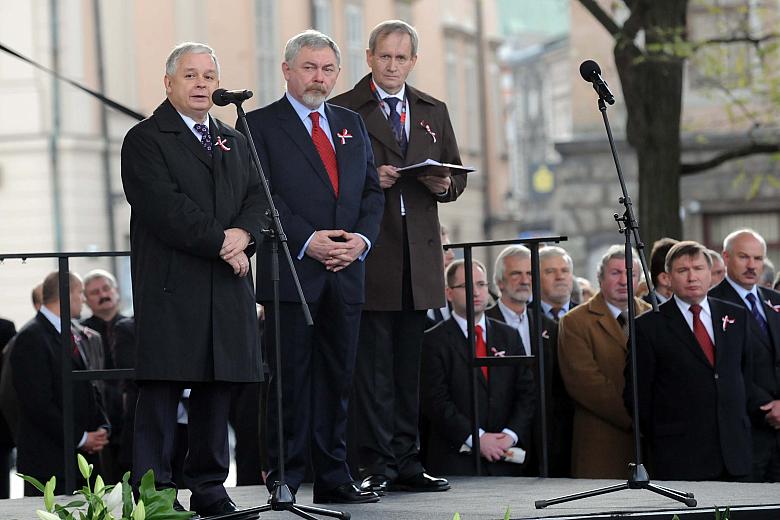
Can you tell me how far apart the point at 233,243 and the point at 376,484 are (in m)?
1.42

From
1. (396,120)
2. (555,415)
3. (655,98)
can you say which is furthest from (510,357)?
(655,98)

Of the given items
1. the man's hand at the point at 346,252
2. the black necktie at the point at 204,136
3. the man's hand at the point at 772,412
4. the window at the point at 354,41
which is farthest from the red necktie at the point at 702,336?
the window at the point at 354,41

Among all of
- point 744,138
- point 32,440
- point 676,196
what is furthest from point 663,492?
point 744,138

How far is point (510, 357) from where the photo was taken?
8750mm

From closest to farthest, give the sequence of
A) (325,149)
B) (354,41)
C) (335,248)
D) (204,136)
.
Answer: (204,136) → (335,248) → (325,149) → (354,41)

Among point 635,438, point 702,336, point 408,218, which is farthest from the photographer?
point 702,336

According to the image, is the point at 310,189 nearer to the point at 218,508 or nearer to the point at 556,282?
the point at 218,508

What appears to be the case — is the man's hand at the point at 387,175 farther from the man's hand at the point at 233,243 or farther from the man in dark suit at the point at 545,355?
the man in dark suit at the point at 545,355

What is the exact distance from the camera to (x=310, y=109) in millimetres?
7355

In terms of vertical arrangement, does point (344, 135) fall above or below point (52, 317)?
above

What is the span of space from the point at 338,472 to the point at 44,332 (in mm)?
2611

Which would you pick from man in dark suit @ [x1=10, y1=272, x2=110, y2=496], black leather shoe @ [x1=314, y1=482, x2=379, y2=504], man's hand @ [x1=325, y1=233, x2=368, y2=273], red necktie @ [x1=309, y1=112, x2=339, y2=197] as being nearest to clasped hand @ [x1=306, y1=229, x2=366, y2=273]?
man's hand @ [x1=325, y1=233, x2=368, y2=273]

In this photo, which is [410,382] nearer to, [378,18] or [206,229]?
[206,229]

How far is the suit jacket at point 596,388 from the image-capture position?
8789 mm
